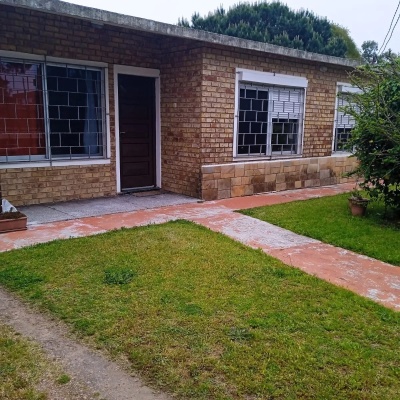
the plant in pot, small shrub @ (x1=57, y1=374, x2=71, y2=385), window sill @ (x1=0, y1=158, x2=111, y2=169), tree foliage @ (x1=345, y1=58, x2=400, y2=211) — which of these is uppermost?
tree foliage @ (x1=345, y1=58, x2=400, y2=211)

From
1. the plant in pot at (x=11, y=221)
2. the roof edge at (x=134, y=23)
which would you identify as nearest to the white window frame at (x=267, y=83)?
the roof edge at (x=134, y=23)

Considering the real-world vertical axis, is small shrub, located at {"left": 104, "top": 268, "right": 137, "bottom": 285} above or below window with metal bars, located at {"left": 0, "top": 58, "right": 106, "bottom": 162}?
below

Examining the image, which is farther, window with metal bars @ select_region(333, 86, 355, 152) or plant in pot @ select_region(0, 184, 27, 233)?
window with metal bars @ select_region(333, 86, 355, 152)

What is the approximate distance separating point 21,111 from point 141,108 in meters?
2.33

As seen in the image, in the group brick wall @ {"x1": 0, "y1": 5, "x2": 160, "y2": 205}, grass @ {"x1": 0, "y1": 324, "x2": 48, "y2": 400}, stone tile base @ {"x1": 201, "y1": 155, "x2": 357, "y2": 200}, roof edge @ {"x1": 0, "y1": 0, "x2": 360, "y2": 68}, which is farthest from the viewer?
stone tile base @ {"x1": 201, "y1": 155, "x2": 357, "y2": 200}

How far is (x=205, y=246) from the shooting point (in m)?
4.93

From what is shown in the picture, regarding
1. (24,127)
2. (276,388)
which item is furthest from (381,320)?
(24,127)

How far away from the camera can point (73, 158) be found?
729 cm

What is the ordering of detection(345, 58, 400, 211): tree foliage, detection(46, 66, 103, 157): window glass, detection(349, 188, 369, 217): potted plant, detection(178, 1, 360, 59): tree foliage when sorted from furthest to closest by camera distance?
detection(178, 1, 360, 59): tree foliage, detection(46, 66, 103, 157): window glass, detection(349, 188, 369, 217): potted plant, detection(345, 58, 400, 211): tree foliage

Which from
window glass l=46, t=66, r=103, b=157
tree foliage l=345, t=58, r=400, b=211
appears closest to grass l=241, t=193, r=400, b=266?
tree foliage l=345, t=58, r=400, b=211

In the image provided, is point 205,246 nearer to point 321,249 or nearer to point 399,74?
point 321,249

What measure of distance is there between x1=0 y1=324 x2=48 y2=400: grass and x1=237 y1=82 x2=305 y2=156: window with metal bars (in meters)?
6.15

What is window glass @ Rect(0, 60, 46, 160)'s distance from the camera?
21.3 ft

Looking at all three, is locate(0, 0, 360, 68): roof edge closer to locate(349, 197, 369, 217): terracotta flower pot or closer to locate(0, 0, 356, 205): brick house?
locate(0, 0, 356, 205): brick house
